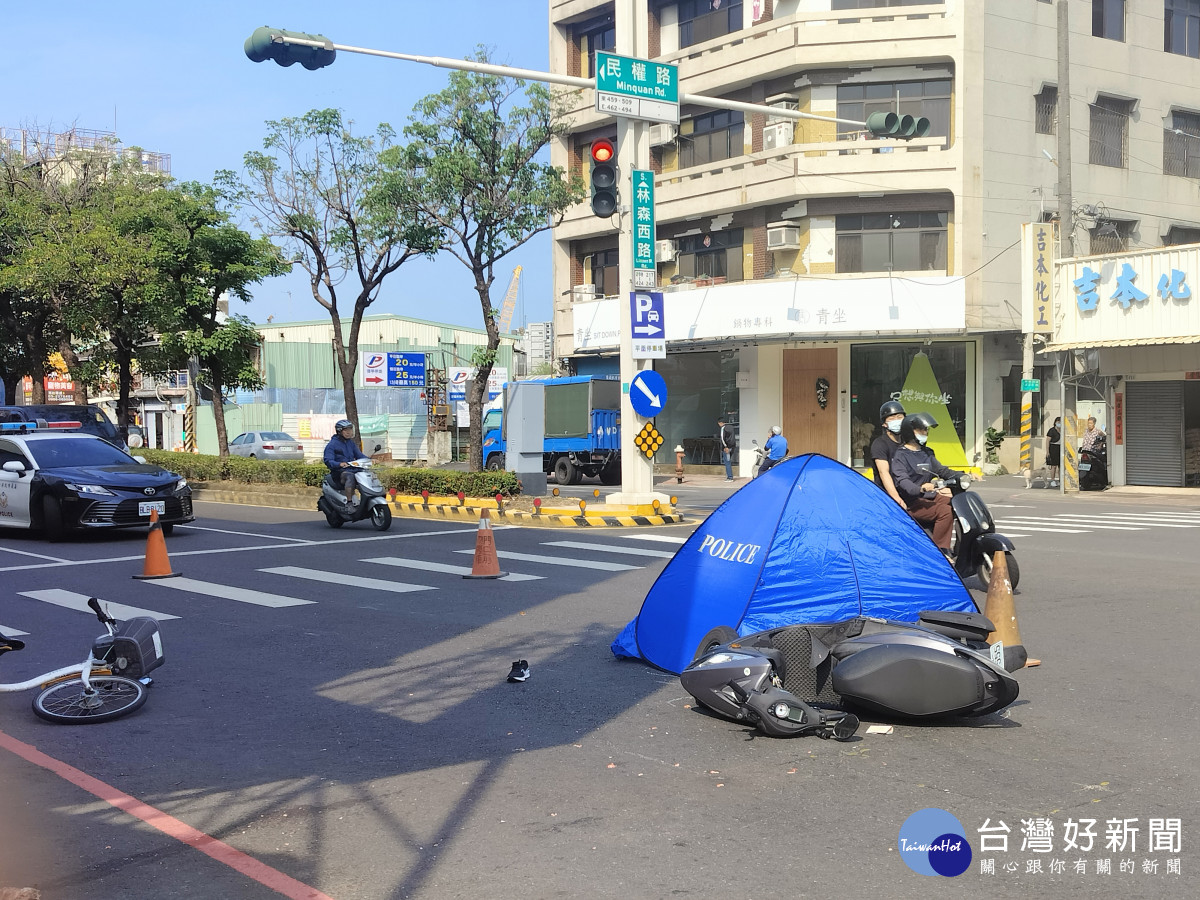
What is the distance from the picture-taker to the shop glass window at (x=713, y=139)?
34.8 metres

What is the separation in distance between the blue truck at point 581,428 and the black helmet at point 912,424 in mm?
20057

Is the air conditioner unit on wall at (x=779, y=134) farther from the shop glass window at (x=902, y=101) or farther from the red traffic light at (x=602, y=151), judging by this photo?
the red traffic light at (x=602, y=151)

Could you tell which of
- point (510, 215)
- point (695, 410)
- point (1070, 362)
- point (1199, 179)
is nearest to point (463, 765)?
point (510, 215)

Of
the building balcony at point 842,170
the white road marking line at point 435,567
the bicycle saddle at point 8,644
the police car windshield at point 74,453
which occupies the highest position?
the building balcony at point 842,170

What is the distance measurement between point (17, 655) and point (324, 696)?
3.02 meters

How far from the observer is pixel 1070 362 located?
28.3 m

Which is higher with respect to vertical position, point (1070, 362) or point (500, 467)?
point (1070, 362)

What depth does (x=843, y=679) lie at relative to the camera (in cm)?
639

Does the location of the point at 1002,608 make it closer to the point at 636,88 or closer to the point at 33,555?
the point at 636,88

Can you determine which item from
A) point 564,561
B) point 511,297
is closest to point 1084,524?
point 564,561

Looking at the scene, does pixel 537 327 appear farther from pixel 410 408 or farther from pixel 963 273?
pixel 963 273

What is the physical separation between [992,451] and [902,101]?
988 cm

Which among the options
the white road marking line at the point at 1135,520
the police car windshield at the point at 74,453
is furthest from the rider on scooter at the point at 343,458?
the white road marking line at the point at 1135,520

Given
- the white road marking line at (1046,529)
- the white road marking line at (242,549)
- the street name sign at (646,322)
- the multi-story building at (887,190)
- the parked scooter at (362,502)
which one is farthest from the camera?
the multi-story building at (887,190)
